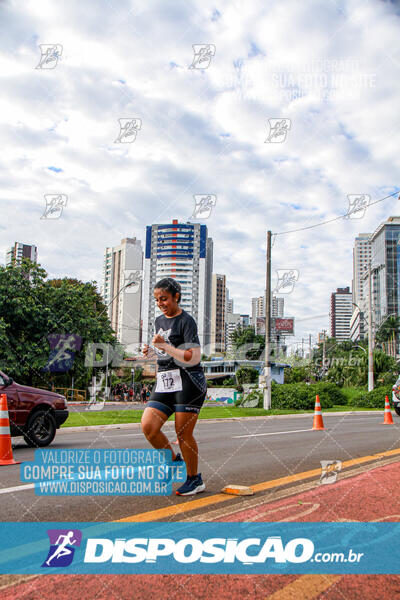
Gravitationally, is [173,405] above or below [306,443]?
above

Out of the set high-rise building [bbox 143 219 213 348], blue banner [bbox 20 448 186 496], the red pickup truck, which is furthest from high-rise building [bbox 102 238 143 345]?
blue banner [bbox 20 448 186 496]

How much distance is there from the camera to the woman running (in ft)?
13.6

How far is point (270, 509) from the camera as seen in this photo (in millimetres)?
3732

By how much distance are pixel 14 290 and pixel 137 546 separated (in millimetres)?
22647

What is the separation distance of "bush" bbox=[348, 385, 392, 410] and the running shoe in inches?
1019

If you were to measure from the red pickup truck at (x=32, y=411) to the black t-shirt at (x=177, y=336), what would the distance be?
4442mm

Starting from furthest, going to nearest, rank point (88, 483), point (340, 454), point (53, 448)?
point (53, 448), point (340, 454), point (88, 483)

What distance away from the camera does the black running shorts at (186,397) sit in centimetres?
415

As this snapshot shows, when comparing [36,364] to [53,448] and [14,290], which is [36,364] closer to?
[14,290]

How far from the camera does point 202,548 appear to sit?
2885 mm

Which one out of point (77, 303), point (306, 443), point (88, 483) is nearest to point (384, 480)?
point (88, 483)

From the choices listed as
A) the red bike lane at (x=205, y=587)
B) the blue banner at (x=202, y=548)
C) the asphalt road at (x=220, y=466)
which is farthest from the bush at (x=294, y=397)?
the red bike lane at (x=205, y=587)

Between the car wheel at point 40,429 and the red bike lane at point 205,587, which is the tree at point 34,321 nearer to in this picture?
the car wheel at point 40,429

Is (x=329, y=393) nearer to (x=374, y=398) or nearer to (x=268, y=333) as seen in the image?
(x=374, y=398)
